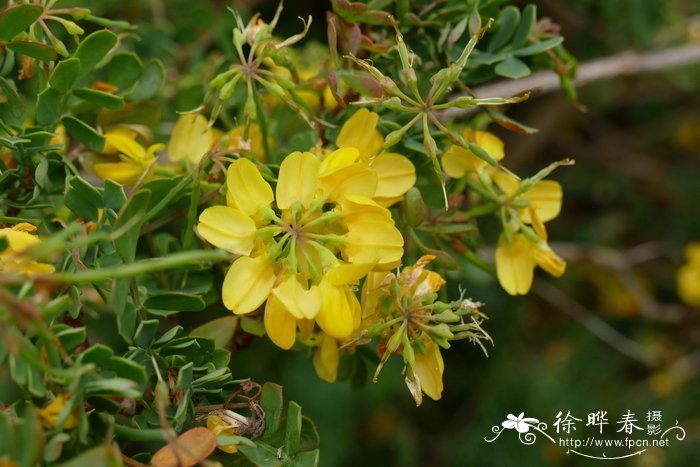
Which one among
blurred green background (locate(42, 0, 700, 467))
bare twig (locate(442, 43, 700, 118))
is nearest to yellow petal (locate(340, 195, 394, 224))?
bare twig (locate(442, 43, 700, 118))

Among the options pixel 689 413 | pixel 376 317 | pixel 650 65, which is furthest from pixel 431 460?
pixel 376 317

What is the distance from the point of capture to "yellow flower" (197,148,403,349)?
606mm

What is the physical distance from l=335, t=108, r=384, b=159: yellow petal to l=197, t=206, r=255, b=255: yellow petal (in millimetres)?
133

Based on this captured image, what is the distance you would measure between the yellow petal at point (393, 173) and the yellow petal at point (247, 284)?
0.14 metres

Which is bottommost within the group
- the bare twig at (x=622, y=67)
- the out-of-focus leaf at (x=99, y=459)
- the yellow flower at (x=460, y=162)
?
the bare twig at (x=622, y=67)

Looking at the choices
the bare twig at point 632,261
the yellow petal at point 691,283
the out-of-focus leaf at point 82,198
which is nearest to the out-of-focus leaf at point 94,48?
the out-of-focus leaf at point 82,198

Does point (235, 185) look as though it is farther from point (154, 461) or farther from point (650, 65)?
point (650, 65)

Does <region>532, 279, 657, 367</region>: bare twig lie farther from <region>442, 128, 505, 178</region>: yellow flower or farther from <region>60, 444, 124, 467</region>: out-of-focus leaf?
<region>60, 444, 124, 467</region>: out-of-focus leaf

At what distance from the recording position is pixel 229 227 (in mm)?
631

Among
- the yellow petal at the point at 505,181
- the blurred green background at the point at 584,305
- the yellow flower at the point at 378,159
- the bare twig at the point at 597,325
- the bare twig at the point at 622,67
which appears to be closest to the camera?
the yellow flower at the point at 378,159

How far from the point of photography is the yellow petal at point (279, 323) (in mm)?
612

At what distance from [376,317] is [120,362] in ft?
0.76

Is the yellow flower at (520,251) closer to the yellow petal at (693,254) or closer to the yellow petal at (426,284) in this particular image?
the yellow petal at (426,284)

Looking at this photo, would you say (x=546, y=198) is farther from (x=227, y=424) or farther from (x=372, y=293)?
(x=227, y=424)
